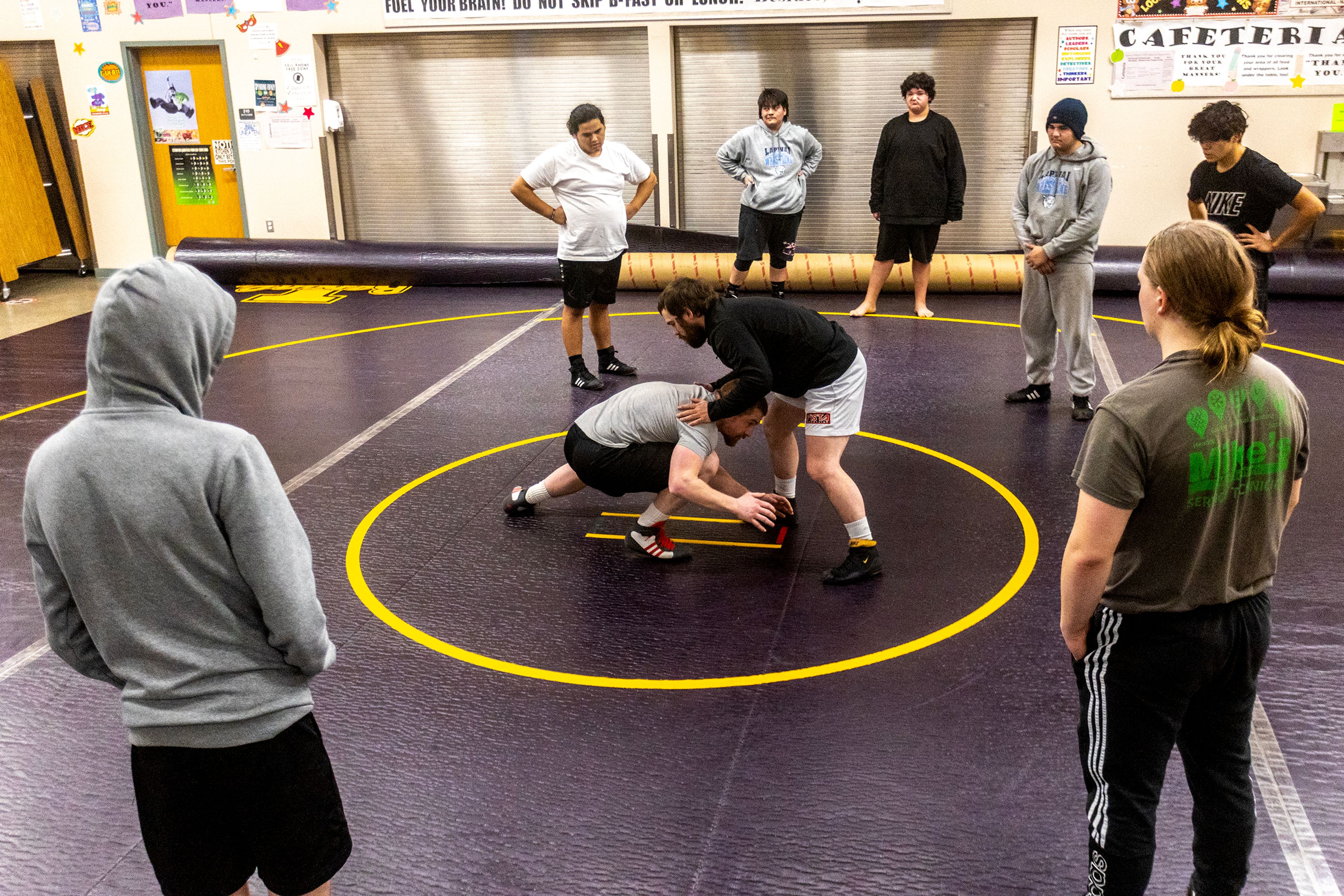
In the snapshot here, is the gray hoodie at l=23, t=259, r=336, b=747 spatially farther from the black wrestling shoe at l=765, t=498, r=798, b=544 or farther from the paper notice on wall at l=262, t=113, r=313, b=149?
the paper notice on wall at l=262, t=113, r=313, b=149

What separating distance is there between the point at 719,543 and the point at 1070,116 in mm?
3334

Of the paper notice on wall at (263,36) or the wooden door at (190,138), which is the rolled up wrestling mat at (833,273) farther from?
the wooden door at (190,138)

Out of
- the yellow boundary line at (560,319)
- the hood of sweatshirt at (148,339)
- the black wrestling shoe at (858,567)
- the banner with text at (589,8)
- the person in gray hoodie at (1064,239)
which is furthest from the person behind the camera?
the banner with text at (589,8)

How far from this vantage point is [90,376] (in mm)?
2113

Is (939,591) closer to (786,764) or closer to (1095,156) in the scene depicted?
(786,764)

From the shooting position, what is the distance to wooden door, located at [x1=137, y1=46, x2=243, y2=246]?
12695 millimetres

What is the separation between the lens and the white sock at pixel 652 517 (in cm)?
520

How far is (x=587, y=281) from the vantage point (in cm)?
805

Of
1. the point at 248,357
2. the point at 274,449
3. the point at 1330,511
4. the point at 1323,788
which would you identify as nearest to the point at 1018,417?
the point at 1330,511

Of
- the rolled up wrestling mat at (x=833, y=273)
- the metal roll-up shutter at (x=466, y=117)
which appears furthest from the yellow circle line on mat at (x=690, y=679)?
the metal roll-up shutter at (x=466, y=117)

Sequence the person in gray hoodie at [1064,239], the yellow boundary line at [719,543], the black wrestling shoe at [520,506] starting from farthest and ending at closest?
the person in gray hoodie at [1064,239], the black wrestling shoe at [520,506], the yellow boundary line at [719,543]

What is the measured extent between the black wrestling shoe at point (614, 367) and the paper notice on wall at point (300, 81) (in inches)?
243

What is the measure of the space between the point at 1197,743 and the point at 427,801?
224 cm

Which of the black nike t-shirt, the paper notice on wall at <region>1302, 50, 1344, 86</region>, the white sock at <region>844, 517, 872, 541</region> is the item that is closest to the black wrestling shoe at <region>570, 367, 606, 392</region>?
the white sock at <region>844, 517, 872, 541</region>
